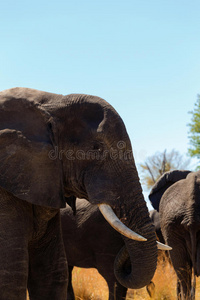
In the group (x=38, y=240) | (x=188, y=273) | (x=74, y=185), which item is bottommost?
(x=188, y=273)

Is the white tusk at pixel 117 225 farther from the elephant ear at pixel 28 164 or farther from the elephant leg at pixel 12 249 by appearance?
the elephant leg at pixel 12 249

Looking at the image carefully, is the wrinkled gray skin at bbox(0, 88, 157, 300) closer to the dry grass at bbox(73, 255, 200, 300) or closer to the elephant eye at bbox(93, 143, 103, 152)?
the elephant eye at bbox(93, 143, 103, 152)

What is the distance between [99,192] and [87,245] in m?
2.76

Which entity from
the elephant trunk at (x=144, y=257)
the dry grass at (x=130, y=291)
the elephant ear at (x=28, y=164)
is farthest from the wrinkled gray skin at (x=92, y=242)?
the elephant ear at (x=28, y=164)

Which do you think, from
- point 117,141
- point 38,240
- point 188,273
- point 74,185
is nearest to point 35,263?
point 38,240

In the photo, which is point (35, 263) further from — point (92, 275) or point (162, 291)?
point (92, 275)

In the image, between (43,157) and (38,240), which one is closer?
(43,157)

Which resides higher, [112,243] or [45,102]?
[45,102]

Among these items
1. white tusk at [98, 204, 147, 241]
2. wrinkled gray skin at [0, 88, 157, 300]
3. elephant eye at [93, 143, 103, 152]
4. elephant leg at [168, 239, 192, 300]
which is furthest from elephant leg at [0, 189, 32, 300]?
elephant leg at [168, 239, 192, 300]

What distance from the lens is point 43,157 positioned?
12.7ft

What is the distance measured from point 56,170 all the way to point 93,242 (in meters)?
2.66

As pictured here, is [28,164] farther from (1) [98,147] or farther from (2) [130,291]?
(2) [130,291]

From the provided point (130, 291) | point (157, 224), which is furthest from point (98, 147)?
point (157, 224)

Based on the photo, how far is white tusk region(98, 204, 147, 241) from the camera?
3.55 m
